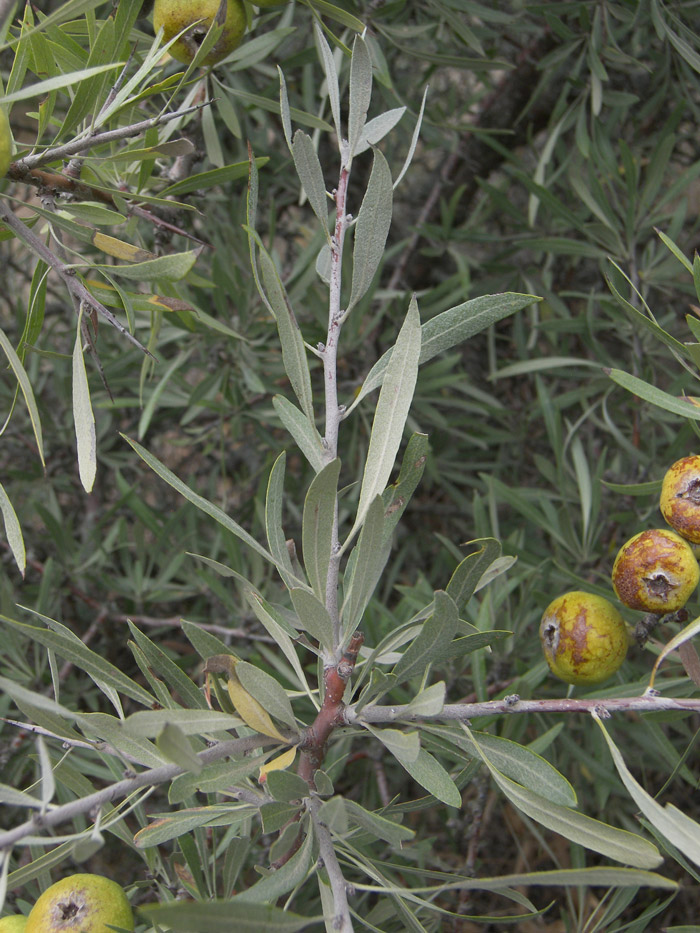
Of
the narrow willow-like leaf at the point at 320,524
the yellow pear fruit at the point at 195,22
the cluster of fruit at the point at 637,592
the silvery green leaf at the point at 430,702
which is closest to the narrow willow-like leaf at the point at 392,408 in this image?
the narrow willow-like leaf at the point at 320,524

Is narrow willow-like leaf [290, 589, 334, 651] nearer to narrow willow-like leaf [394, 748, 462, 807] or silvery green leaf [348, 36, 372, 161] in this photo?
narrow willow-like leaf [394, 748, 462, 807]

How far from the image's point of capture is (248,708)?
492 mm

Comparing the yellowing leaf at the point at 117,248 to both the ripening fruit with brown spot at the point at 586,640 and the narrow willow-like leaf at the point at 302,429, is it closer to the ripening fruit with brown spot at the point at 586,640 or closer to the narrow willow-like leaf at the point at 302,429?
the narrow willow-like leaf at the point at 302,429

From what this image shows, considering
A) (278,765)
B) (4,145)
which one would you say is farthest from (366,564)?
(4,145)

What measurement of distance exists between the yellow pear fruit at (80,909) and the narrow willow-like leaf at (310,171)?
517 mm

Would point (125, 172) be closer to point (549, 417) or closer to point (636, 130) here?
point (549, 417)

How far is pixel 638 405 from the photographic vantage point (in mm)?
1189

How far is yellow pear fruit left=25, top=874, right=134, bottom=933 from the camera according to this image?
1.68 ft

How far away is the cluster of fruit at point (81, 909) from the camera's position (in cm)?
51

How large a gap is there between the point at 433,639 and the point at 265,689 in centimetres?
12

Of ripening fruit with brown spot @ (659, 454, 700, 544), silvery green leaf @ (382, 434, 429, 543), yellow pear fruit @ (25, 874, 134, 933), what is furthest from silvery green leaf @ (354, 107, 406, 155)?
yellow pear fruit @ (25, 874, 134, 933)

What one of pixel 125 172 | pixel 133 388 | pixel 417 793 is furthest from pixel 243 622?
pixel 125 172

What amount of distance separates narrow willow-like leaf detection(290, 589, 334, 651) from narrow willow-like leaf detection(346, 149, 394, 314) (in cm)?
21

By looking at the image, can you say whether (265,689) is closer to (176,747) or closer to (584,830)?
(176,747)
